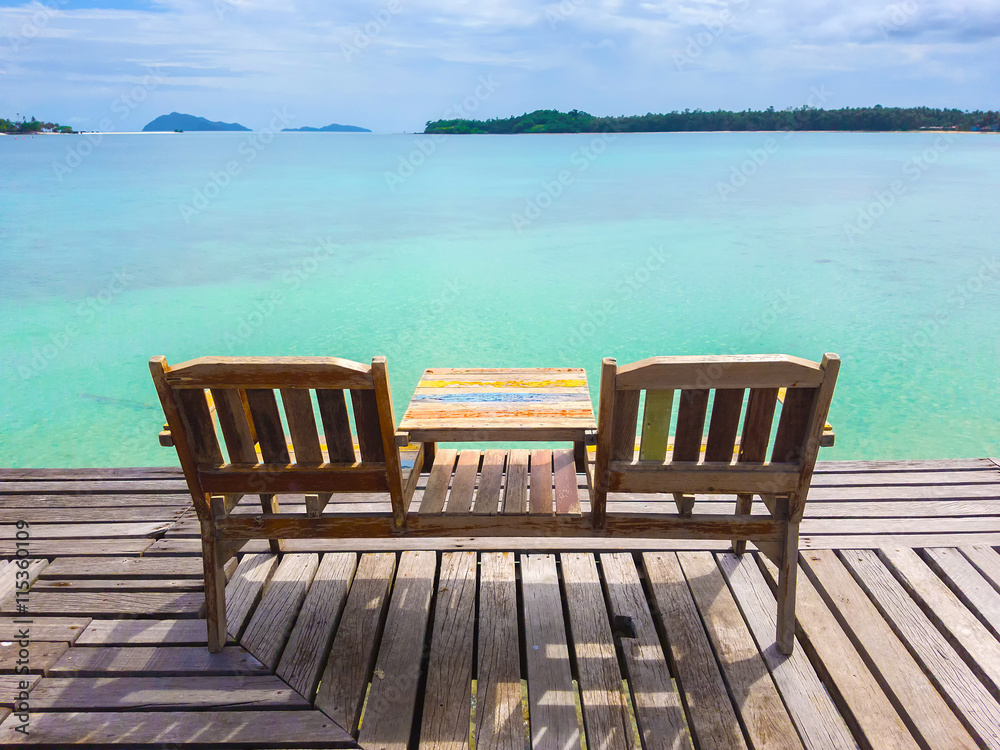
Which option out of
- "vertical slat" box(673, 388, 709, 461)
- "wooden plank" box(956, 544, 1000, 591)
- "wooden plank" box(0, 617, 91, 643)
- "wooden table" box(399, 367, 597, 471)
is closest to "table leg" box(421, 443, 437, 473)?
"wooden table" box(399, 367, 597, 471)

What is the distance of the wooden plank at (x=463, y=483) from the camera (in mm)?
2346

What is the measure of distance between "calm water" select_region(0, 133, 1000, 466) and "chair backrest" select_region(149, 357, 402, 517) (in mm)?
4629

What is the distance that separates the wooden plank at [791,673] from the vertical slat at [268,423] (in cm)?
180

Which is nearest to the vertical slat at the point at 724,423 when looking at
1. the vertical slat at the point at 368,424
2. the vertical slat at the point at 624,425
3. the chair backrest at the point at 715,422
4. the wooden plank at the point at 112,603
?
the chair backrest at the point at 715,422

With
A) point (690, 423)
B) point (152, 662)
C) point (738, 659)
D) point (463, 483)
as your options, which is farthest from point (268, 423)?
point (738, 659)

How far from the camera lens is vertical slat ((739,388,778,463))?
2062 millimetres

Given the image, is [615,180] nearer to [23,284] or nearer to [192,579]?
[23,284]

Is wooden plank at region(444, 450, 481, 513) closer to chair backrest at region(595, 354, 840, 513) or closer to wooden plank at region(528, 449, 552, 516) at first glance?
wooden plank at region(528, 449, 552, 516)

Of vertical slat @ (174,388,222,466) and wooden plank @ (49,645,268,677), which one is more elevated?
vertical slat @ (174,388,222,466)

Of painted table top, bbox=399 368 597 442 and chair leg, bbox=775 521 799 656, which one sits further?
painted table top, bbox=399 368 597 442

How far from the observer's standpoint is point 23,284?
12.6m

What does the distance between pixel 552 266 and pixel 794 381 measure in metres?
12.2

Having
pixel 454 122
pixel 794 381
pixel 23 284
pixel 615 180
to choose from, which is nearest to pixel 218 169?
pixel 615 180

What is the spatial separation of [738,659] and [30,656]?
2.49 metres
